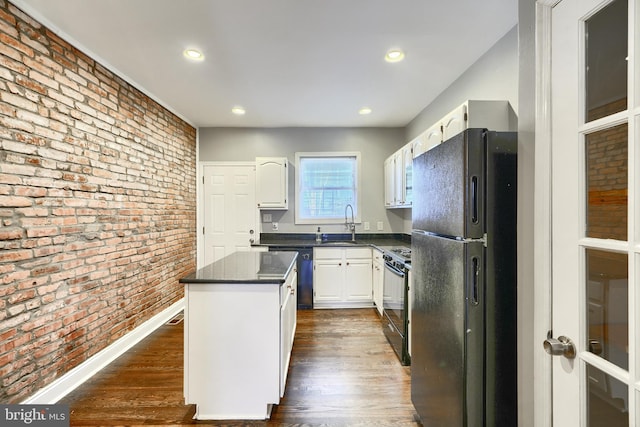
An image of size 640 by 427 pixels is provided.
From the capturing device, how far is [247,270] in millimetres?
1978

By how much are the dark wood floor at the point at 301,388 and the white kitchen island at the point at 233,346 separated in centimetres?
13

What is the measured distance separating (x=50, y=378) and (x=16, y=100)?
6.23ft

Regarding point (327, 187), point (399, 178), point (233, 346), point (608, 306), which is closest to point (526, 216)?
point (608, 306)

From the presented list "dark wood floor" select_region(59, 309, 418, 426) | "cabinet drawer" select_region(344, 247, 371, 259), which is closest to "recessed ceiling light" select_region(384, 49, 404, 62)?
"cabinet drawer" select_region(344, 247, 371, 259)

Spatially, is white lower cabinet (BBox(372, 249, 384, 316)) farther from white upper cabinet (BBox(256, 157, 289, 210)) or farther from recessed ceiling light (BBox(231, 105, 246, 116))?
recessed ceiling light (BBox(231, 105, 246, 116))

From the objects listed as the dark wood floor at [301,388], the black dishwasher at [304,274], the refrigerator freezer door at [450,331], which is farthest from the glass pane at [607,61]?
the black dishwasher at [304,274]

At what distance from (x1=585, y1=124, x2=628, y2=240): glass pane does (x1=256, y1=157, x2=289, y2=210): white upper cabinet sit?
355cm

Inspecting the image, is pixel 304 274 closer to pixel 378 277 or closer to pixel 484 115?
pixel 378 277

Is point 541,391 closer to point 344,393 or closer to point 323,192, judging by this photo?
point 344,393

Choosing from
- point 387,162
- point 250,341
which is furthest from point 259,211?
point 250,341

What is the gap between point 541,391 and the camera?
99 cm

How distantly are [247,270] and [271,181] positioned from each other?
2.31 m

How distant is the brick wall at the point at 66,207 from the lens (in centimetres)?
168

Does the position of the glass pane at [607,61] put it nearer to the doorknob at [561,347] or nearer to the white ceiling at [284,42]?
the doorknob at [561,347]
